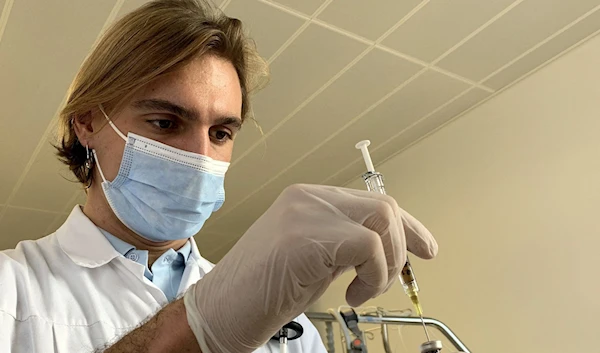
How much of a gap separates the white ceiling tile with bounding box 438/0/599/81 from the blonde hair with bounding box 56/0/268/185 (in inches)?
48.0

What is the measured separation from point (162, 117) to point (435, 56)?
1.41m

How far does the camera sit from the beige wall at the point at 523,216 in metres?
1.87

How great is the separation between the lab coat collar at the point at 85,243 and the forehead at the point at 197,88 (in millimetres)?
251

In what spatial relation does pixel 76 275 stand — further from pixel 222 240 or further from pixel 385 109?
pixel 222 240

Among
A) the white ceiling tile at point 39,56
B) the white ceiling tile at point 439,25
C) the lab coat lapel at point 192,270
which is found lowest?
the lab coat lapel at point 192,270

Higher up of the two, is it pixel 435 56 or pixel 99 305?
pixel 435 56

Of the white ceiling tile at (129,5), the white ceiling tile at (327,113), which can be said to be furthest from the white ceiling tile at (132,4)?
the white ceiling tile at (327,113)

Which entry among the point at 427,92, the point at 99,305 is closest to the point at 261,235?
the point at 99,305

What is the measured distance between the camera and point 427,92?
7.41ft

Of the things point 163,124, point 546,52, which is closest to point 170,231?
point 163,124

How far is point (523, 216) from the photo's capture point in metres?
2.07

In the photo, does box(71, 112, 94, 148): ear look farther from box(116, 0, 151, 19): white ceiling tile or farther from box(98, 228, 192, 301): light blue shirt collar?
box(116, 0, 151, 19): white ceiling tile

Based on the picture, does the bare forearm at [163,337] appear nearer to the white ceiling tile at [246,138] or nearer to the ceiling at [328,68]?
the ceiling at [328,68]

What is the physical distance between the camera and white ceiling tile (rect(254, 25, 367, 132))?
1857mm
